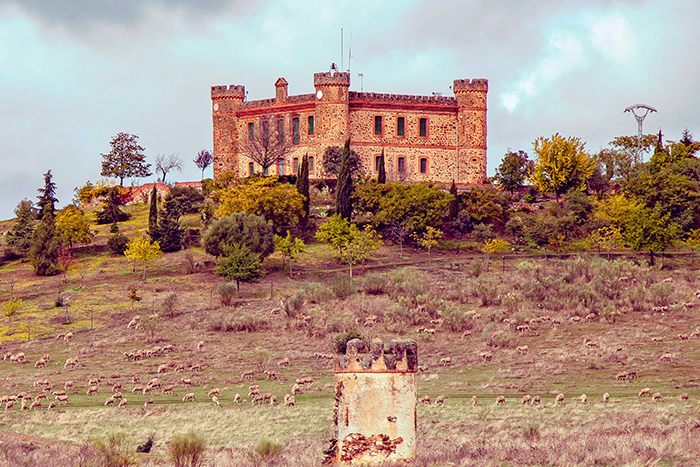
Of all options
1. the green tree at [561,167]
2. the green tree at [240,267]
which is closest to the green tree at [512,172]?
the green tree at [561,167]

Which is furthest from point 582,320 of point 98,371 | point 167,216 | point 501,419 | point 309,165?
point 309,165

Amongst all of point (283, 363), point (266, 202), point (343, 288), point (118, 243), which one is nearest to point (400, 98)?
point (266, 202)

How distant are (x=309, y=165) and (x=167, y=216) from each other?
15399 mm

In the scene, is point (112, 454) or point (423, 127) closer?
point (112, 454)

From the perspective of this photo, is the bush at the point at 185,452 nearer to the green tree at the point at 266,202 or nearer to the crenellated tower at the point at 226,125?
the green tree at the point at 266,202

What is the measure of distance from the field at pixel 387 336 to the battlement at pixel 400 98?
60.1 ft

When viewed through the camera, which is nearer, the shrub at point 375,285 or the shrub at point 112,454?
the shrub at point 112,454

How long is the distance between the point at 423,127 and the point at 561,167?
1258cm

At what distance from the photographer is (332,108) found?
71625 mm

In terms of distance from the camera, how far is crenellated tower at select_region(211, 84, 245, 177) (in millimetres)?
76938

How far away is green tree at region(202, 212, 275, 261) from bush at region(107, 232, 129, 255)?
341 inches

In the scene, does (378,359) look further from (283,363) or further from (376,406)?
(283,363)

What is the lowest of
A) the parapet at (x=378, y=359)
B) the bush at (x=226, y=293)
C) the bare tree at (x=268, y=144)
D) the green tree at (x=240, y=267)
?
the bush at (x=226, y=293)

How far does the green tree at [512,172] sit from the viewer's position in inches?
2810
